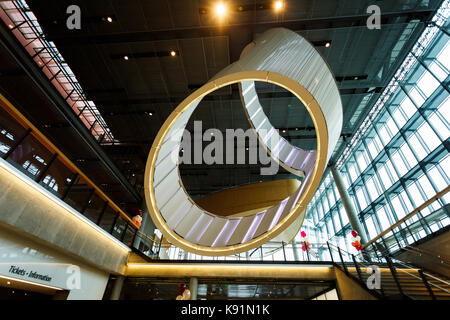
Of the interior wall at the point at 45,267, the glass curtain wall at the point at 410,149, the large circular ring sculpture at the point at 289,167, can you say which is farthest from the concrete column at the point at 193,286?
the glass curtain wall at the point at 410,149

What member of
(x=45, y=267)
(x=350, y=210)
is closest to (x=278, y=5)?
(x=45, y=267)

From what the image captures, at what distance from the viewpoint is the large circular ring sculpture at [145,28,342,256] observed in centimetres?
372

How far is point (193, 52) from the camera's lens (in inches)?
402

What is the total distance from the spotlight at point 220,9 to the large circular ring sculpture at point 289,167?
139 inches

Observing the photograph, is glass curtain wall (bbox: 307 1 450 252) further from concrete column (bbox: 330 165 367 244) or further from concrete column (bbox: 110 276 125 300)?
concrete column (bbox: 110 276 125 300)

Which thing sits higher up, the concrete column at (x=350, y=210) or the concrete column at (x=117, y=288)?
the concrete column at (x=350, y=210)

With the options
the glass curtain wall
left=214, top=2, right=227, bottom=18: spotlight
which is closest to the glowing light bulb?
left=214, top=2, right=227, bottom=18: spotlight

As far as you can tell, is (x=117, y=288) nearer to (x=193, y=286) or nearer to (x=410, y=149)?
(x=193, y=286)

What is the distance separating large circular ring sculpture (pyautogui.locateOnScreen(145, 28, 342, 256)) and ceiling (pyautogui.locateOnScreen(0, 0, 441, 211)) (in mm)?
3908

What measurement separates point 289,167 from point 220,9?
21.3 feet

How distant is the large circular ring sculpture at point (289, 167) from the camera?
12.2 feet

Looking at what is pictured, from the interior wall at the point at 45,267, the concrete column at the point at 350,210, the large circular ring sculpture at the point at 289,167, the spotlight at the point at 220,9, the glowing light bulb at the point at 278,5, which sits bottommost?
the interior wall at the point at 45,267

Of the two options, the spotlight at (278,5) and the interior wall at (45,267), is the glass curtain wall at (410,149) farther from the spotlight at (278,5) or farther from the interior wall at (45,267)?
the interior wall at (45,267)
